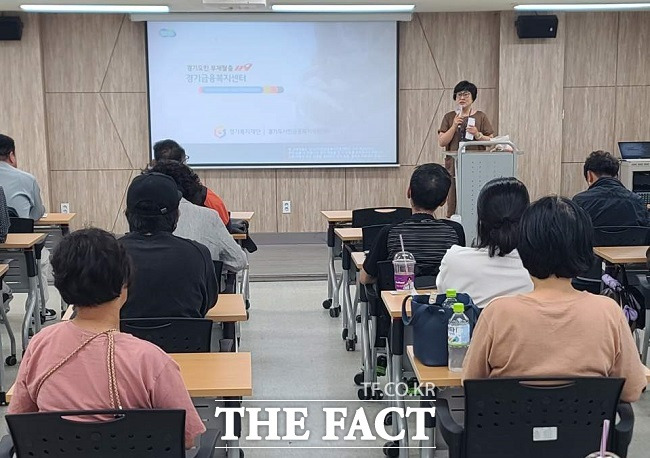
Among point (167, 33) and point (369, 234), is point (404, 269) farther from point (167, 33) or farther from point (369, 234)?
point (167, 33)

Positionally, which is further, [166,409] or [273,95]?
[273,95]

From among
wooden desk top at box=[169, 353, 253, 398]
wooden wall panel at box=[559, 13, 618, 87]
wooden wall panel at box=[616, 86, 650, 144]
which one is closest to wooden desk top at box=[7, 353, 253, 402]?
wooden desk top at box=[169, 353, 253, 398]

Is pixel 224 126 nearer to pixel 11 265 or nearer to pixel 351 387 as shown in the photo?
pixel 11 265

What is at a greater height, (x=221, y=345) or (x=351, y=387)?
(x=221, y=345)

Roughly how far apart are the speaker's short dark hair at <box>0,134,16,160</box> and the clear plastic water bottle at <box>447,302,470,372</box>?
4.31 meters

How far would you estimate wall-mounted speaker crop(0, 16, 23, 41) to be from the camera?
812 cm

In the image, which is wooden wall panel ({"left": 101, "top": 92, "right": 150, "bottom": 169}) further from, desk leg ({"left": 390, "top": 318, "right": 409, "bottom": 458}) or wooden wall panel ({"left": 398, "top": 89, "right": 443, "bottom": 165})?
desk leg ({"left": 390, "top": 318, "right": 409, "bottom": 458})

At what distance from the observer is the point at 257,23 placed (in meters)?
8.52

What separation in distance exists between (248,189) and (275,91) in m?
1.17

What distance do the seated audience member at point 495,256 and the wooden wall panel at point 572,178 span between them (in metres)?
6.74

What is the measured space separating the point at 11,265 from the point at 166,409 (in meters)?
3.55

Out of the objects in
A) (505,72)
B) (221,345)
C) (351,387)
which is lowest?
(351,387)

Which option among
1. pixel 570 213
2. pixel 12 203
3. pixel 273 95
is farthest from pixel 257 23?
pixel 570 213

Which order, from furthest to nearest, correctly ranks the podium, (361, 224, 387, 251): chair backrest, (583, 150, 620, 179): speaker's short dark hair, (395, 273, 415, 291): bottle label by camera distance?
the podium → (583, 150, 620, 179): speaker's short dark hair → (361, 224, 387, 251): chair backrest → (395, 273, 415, 291): bottle label
